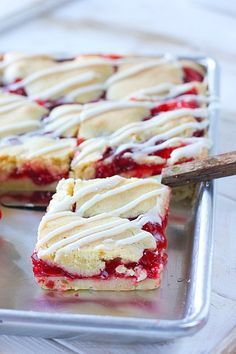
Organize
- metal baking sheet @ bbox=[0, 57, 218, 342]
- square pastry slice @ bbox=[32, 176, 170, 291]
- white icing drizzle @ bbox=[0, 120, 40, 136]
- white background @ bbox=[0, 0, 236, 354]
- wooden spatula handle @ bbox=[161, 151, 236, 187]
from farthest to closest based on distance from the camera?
white background @ bbox=[0, 0, 236, 354] < white icing drizzle @ bbox=[0, 120, 40, 136] < wooden spatula handle @ bbox=[161, 151, 236, 187] < square pastry slice @ bbox=[32, 176, 170, 291] < metal baking sheet @ bbox=[0, 57, 218, 342]

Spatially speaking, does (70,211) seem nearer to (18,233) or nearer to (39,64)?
(18,233)

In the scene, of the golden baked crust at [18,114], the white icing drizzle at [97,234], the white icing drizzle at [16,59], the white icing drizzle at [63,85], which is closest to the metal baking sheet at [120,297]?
the white icing drizzle at [97,234]

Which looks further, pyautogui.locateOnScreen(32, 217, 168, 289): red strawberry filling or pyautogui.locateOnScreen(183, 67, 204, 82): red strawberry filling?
pyautogui.locateOnScreen(183, 67, 204, 82): red strawberry filling

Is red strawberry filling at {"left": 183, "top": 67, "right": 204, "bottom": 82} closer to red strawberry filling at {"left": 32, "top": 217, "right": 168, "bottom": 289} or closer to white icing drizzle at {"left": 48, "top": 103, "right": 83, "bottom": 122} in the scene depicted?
white icing drizzle at {"left": 48, "top": 103, "right": 83, "bottom": 122}

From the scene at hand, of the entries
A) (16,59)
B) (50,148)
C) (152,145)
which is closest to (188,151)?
(152,145)

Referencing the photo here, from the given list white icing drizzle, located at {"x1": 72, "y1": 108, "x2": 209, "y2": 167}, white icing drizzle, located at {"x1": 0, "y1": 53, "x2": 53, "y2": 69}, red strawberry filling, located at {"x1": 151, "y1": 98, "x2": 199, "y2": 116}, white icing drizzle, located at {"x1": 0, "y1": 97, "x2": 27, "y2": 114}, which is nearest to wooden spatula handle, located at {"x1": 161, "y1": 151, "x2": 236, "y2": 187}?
white icing drizzle, located at {"x1": 72, "y1": 108, "x2": 209, "y2": 167}

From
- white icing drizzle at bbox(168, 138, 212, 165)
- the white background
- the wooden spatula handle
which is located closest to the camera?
the wooden spatula handle

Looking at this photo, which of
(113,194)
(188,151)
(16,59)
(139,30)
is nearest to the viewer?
(113,194)

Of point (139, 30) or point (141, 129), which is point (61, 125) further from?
point (139, 30)
